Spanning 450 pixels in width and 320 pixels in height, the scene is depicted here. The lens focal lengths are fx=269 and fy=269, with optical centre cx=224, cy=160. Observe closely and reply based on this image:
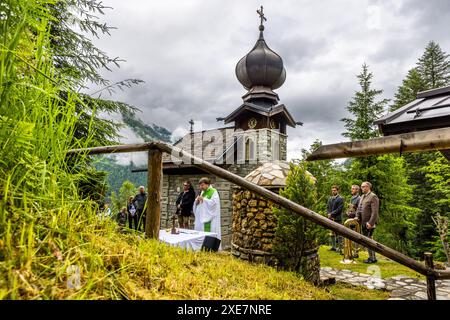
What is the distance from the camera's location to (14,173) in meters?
1.14

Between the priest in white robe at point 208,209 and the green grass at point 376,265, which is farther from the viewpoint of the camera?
the green grass at point 376,265

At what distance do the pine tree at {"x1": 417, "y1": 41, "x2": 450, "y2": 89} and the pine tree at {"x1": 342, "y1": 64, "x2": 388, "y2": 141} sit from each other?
7.93m

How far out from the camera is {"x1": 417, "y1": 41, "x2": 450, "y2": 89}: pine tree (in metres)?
22.3

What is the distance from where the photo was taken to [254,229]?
18.0 feet

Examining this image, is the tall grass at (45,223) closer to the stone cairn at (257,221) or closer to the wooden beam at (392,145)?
the wooden beam at (392,145)

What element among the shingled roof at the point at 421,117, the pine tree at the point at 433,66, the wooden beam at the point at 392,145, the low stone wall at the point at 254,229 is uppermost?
the pine tree at the point at 433,66

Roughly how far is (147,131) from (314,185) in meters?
3.14

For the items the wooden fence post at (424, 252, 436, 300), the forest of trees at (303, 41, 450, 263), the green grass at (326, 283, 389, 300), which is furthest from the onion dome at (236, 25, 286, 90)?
the wooden fence post at (424, 252, 436, 300)

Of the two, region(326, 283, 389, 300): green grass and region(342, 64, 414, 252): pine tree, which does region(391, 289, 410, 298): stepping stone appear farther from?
region(342, 64, 414, 252): pine tree

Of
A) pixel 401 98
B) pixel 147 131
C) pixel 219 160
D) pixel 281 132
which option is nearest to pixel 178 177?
pixel 219 160

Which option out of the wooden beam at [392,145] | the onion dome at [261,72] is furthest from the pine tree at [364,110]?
the wooden beam at [392,145]

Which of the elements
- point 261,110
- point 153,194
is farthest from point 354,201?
point 261,110

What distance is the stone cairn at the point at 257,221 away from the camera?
532 centimetres
